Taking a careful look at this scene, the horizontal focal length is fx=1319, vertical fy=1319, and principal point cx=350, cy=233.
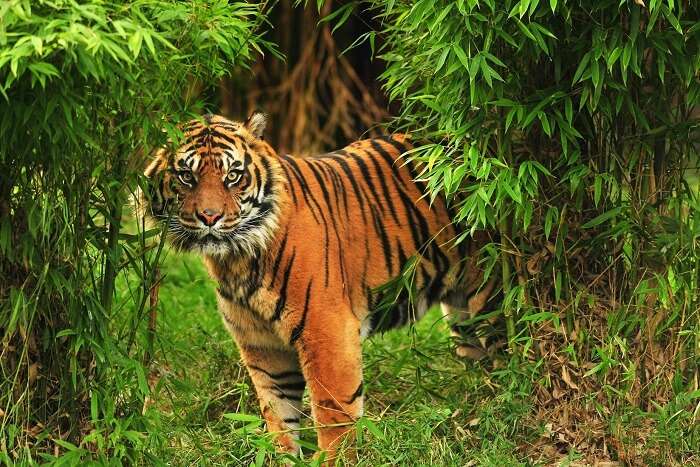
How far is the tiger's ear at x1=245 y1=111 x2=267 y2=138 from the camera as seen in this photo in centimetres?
462

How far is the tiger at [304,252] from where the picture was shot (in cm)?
444

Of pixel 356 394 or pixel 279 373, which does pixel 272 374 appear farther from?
pixel 356 394

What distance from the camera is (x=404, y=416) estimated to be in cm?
452

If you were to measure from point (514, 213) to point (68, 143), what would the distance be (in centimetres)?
156

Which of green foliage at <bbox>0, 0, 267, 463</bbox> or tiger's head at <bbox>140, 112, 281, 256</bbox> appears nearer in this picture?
green foliage at <bbox>0, 0, 267, 463</bbox>

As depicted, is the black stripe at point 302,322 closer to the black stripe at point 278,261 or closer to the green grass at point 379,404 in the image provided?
the black stripe at point 278,261

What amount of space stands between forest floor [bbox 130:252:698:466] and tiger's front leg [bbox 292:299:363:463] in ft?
0.41

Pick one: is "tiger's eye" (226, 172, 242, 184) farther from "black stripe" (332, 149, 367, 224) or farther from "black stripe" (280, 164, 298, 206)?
"black stripe" (332, 149, 367, 224)

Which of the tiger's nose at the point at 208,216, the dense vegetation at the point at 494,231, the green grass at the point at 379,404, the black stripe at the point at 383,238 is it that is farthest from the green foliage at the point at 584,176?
the tiger's nose at the point at 208,216

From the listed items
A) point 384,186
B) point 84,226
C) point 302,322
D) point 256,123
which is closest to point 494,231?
point 384,186

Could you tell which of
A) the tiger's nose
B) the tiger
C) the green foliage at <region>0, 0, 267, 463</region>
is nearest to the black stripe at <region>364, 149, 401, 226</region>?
the tiger

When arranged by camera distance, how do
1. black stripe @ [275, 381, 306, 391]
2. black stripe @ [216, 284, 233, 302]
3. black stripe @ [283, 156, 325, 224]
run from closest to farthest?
black stripe @ [216, 284, 233, 302]
black stripe @ [283, 156, 325, 224]
black stripe @ [275, 381, 306, 391]

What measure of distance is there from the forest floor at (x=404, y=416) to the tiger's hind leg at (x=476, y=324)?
85mm

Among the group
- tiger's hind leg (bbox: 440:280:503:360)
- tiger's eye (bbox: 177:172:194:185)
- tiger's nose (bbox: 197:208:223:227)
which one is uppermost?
tiger's eye (bbox: 177:172:194:185)
